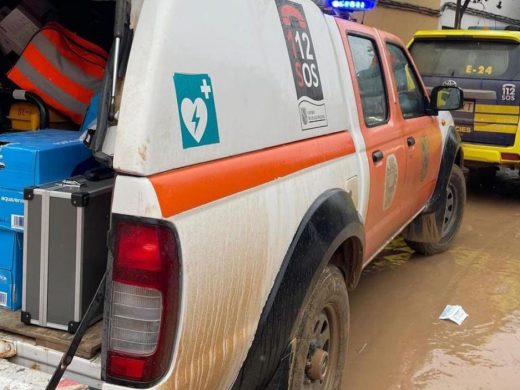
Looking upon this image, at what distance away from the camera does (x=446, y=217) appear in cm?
551

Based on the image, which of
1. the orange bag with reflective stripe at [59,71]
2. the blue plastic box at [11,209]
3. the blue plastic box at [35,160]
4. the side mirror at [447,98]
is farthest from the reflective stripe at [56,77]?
the side mirror at [447,98]

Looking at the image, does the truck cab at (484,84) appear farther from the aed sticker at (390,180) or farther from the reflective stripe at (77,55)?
the reflective stripe at (77,55)

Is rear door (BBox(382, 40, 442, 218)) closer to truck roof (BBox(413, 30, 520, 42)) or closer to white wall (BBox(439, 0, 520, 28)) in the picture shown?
truck roof (BBox(413, 30, 520, 42))

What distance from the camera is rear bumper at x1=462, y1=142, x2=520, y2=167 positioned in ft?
23.3

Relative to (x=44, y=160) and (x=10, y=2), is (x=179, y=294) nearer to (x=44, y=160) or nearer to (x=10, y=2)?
(x=44, y=160)

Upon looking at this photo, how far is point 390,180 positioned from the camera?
3541mm

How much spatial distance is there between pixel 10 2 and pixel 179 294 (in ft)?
7.90

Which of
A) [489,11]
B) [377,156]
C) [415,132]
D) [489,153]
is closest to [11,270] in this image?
[377,156]

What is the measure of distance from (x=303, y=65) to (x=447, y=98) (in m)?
2.18

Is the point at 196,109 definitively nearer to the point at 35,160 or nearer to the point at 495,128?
the point at 35,160

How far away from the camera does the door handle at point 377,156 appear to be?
322cm

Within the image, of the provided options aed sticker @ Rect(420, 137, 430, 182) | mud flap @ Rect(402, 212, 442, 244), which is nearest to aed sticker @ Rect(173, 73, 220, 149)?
aed sticker @ Rect(420, 137, 430, 182)

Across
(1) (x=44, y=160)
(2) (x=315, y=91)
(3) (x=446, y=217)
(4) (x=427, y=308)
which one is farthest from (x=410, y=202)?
(1) (x=44, y=160)

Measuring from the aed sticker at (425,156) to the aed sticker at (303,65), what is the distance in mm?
1777
